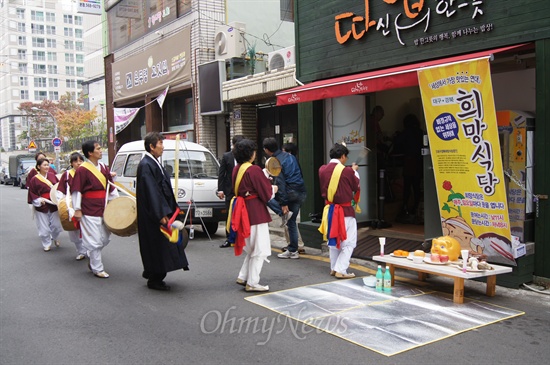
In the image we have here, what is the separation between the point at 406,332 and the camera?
184 inches

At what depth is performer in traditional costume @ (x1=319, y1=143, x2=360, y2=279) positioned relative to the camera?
6695 mm

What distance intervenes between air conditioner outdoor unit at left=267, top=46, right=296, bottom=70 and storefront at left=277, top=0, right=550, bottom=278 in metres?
3.38

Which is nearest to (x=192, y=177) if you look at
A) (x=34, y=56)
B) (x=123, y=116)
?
(x=123, y=116)

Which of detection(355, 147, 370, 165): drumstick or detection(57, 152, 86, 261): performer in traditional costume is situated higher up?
detection(355, 147, 370, 165): drumstick

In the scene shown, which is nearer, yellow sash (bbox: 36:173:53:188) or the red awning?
the red awning

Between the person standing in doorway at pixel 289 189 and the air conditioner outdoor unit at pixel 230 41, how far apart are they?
749cm

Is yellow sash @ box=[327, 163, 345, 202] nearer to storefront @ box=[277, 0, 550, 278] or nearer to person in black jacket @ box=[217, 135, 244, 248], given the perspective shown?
storefront @ box=[277, 0, 550, 278]

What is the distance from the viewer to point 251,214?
244 inches

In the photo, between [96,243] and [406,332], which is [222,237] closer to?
[96,243]

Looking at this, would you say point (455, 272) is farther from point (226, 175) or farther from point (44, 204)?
point (44, 204)

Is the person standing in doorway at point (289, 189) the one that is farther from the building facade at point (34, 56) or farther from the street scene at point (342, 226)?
the building facade at point (34, 56)

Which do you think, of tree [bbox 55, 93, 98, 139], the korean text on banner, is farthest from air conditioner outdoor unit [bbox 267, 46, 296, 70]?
tree [bbox 55, 93, 98, 139]

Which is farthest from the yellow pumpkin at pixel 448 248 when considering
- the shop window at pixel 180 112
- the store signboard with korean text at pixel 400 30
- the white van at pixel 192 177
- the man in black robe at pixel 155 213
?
the shop window at pixel 180 112

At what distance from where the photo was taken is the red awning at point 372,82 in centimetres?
657
